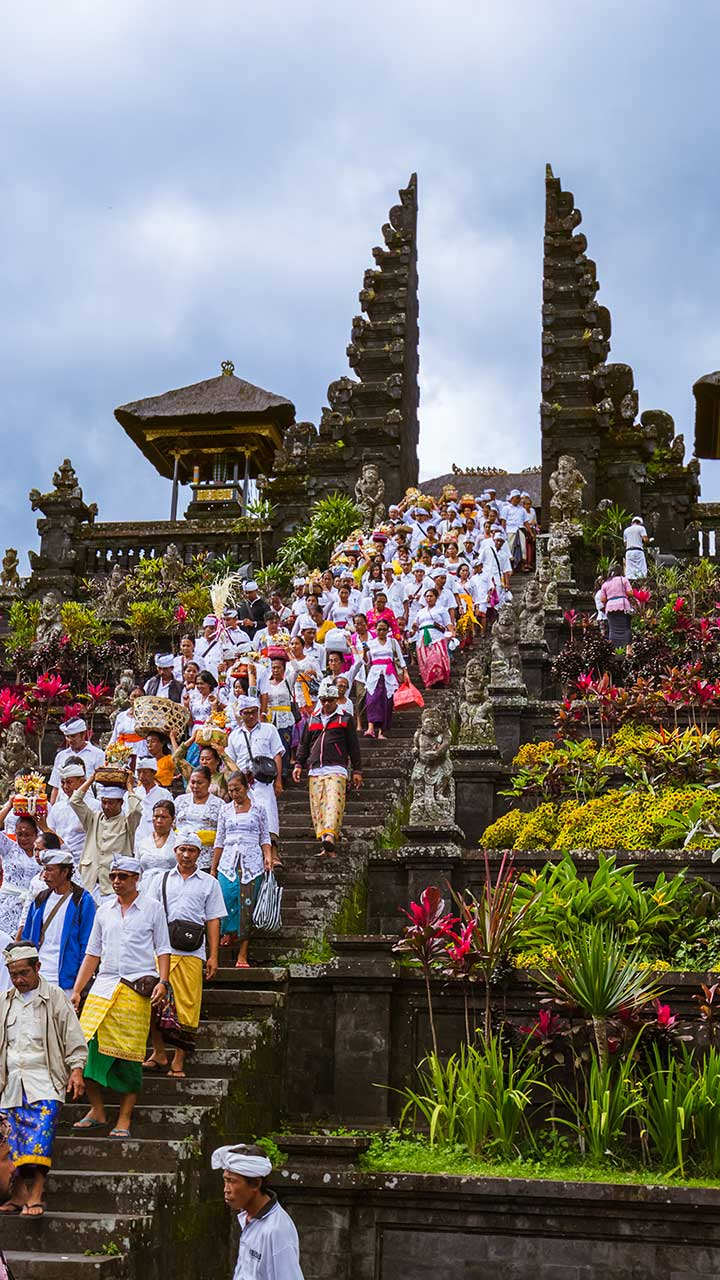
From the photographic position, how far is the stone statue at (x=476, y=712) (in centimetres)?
1300

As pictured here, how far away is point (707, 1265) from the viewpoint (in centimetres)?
775

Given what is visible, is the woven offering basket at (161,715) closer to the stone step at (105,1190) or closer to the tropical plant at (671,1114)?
the stone step at (105,1190)

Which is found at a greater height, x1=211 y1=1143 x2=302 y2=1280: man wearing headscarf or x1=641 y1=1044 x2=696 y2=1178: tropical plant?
x1=641 y1=1044 x2=696 y2=1178: tropical plant

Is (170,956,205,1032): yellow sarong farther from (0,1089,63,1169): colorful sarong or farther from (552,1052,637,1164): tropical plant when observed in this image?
(552,1052,637,1164): tropical plant

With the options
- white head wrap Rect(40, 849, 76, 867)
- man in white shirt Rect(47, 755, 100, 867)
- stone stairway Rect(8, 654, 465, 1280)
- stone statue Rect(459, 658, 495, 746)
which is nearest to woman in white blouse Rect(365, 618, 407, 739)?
stone statue Rect(459, 658, 495, 746)

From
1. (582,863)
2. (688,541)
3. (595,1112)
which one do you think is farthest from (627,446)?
(595,1112)

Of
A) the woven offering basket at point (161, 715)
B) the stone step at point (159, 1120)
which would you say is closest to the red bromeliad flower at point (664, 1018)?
the stone step at point (159, 1120)

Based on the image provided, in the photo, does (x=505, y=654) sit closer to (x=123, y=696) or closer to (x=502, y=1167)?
(x=123, y=696)

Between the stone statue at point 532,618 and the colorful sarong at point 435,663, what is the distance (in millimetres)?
958

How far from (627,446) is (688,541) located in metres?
2.58

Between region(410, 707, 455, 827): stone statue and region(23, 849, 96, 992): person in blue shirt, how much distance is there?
292cm

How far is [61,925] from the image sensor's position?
8625 millimetres

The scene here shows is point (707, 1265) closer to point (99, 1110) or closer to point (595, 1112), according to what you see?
point (595, 1112)

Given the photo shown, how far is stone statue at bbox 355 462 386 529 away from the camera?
A: 26059mm
